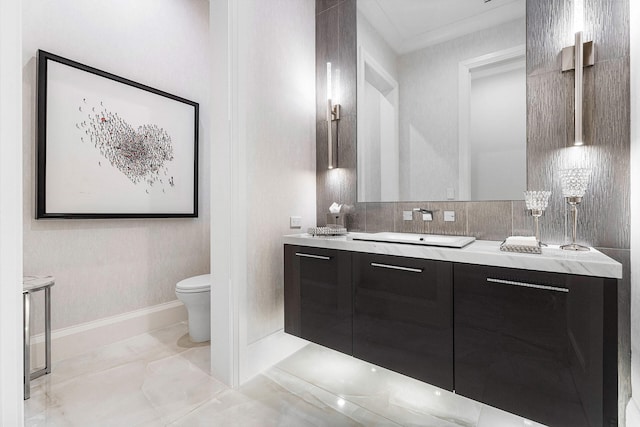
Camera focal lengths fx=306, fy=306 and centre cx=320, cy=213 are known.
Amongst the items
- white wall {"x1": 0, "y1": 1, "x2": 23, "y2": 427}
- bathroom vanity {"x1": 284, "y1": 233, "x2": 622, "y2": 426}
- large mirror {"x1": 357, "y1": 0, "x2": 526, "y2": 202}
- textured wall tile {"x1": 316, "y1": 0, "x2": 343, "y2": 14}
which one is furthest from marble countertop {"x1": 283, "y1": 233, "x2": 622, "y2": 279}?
textured wall tile {"x1": 316, "y1": 0, "x2": 343, "y2": 14}

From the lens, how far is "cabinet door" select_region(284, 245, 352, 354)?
1.79 metres

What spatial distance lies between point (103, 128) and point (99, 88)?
29 cm

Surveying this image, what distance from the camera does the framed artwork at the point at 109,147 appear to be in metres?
2.05

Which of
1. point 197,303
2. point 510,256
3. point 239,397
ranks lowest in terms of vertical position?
point 239,397

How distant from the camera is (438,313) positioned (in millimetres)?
1442

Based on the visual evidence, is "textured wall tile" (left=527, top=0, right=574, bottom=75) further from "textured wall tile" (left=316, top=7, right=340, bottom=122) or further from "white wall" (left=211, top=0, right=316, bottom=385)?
"white wall" (left=211, top=0, right=316, bottom=385)

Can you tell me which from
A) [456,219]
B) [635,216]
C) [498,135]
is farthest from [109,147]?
[635,216]

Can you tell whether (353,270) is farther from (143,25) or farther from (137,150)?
(143,25)

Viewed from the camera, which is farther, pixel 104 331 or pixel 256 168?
pixel 104 331

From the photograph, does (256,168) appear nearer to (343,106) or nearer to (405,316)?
(343,106)

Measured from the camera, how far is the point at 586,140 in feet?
4.83

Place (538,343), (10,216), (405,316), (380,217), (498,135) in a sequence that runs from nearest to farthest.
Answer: (10,216) < (538,343) < (405,316) < (498,135) < (380,217)

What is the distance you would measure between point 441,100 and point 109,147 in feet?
7.96

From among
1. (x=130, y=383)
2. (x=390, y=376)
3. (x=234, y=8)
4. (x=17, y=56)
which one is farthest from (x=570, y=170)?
(x=130, y=383)
